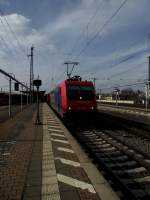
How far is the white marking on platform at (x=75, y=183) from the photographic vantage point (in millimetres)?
5996

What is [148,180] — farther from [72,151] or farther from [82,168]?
[72,151]

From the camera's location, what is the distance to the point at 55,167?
770 cm

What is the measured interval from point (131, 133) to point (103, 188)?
11060 millimetres

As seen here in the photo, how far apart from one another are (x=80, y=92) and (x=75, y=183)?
14714mm

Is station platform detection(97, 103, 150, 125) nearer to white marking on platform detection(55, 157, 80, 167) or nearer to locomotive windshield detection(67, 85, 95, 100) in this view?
locomotive windshield detection(67, 85, 95, 100)

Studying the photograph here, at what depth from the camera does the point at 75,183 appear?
6.33 m

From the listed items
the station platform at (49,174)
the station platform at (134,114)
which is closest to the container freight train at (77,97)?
the station platform at (134,114)

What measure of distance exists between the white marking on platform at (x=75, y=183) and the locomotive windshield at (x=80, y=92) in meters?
13.8

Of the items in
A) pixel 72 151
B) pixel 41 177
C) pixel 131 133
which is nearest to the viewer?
pixel 41 177

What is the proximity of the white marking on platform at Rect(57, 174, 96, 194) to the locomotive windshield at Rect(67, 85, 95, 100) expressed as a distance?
13.8 meters

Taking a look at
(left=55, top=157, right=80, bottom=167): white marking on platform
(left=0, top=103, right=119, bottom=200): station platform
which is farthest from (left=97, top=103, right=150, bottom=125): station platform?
(left=55, top=157, right=80, bottom=167): white marking on platform

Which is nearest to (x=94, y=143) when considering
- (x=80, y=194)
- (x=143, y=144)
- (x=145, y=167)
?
(x=143, y=144)

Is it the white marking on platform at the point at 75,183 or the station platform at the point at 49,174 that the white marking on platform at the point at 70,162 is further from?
the white marking on platform at the point at 75,183

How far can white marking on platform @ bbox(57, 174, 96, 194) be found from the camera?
6.00 m
